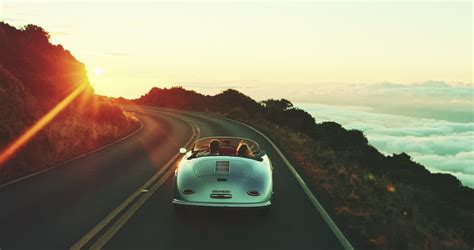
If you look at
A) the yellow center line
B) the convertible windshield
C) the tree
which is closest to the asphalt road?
the yellow center line

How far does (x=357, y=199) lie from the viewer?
10.9 metres

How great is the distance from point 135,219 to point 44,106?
57.8 feet

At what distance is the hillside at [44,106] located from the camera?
15695mm

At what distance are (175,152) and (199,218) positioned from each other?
10.5 m

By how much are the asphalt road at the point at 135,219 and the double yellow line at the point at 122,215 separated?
2 centimetres

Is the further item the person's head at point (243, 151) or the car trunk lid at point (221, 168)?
the person's head at point (243, 151)

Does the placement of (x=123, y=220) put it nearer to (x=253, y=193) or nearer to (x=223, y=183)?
(x=223, y=183)

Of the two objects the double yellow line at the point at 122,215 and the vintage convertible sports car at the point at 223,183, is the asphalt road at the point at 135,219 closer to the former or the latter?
the double yellow line at the point at 122,215

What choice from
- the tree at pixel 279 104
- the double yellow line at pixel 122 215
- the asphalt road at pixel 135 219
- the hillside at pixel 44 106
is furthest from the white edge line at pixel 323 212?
the tree at pixel 279 104

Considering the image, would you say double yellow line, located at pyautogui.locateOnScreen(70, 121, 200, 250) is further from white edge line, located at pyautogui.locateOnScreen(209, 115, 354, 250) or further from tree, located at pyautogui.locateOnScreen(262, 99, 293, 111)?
tree, located at pyautogui.locateOnScreen(262, 99, 293, 111)

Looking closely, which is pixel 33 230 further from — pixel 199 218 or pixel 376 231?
pixel 376 231

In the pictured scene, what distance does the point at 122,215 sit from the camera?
28.5 ft

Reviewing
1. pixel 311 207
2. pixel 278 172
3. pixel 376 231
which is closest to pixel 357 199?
pixel 311 207

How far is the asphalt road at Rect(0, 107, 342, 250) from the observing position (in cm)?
719
